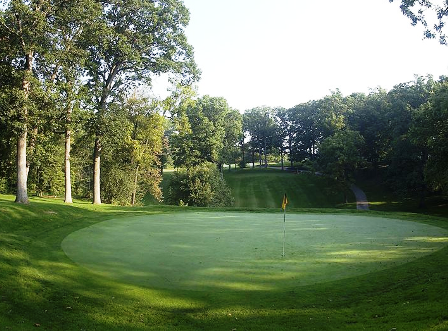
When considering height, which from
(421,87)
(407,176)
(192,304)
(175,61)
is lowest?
(192,304)

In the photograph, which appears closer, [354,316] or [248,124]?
[354,316]

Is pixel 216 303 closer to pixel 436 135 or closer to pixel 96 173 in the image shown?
pixel 96 173

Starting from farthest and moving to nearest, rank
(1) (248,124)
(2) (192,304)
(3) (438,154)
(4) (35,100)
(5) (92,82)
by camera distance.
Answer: (1) (248,124) < (3) (438,154) < (5) (92,82) < (4) (35,100) < (2) (192,304)

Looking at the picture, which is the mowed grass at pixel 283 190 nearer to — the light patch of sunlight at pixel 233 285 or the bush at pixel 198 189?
the bush at pixel 198 189

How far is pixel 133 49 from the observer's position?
84.0 feet

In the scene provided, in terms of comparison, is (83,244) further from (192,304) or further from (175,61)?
(175,61)

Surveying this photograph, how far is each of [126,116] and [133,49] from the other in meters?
7.58

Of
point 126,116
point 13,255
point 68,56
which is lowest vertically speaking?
point 13,255

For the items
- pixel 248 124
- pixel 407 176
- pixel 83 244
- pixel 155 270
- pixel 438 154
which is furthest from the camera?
pixel 248 124

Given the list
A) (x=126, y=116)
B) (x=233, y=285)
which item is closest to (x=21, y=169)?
(x=126, y=116)

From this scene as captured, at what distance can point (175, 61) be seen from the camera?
91.8 feet

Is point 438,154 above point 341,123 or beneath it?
beneath

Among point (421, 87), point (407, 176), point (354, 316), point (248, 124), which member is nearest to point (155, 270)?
point (354, 316)

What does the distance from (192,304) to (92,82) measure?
A: 22780 millimetres
